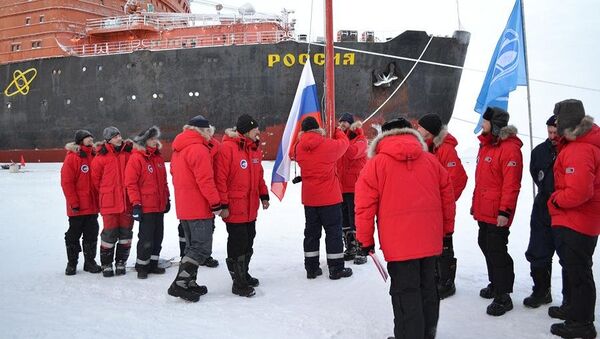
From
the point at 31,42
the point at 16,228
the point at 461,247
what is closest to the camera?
the point at 461,247

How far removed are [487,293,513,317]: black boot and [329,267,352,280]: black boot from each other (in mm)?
1436

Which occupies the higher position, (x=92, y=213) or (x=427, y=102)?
(x=427, y=102)

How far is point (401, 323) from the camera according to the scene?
105 inches

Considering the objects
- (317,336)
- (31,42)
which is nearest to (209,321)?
(317,336)

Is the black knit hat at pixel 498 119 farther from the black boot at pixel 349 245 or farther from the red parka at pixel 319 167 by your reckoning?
the black boot at pixel 349 245

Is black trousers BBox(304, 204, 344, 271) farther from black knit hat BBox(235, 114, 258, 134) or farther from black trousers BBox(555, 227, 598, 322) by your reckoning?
black trousers BBox(555, 227, 598, 322)

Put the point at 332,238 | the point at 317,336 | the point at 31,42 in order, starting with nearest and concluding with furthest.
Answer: the point at 317,336
the point at 332,238
the point at 31,42

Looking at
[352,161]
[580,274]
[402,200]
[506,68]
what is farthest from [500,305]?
[506,68]

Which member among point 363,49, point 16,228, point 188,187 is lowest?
point 16,228

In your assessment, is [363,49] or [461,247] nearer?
[461,247]

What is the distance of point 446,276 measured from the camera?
395 centimetres

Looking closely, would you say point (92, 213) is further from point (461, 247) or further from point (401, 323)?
point (461, 247)

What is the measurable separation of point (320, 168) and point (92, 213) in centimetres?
260

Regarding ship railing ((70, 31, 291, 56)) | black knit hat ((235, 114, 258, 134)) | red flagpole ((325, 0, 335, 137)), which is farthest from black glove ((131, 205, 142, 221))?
ship railing ((70, 31, 291, 56))
